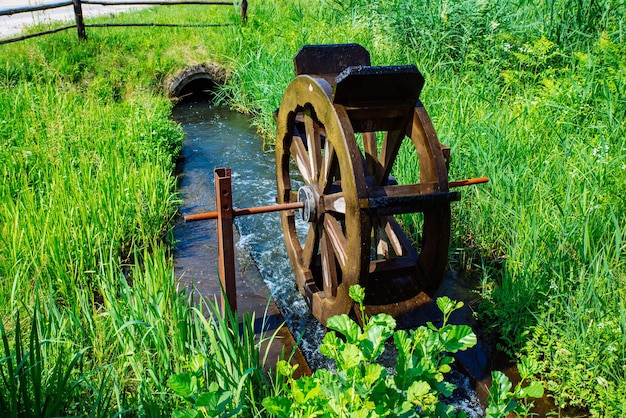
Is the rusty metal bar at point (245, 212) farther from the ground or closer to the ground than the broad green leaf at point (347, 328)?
farther from the ground

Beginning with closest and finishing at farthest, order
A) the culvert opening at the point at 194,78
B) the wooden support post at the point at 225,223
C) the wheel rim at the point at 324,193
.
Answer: the wheel rim at the point at 324,193 → the wooden support post at the point at 225,223 → the culvert opening at the point at 194,78

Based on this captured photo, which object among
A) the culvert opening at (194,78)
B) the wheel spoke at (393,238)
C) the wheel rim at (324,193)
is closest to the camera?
the wheel rim at (324,193)

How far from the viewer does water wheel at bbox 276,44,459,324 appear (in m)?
3.03

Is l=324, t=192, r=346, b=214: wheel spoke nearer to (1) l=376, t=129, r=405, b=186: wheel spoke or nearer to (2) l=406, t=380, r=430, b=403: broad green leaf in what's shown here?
(1) l=376, t=129, r=405, b=186: wheel spoke

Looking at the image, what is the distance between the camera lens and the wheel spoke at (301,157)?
390 cm

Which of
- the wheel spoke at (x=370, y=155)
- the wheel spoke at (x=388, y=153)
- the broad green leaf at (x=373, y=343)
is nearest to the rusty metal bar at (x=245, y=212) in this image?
the wheel spoke at (x=388, y=153)

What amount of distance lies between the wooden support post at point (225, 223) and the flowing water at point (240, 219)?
53 cm

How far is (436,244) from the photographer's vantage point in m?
3.27

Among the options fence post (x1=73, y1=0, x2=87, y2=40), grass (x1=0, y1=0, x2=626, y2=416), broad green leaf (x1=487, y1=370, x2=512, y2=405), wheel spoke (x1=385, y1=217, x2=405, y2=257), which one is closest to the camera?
broad green leaf (x1=487, y1=370, x2=512, y2=405)

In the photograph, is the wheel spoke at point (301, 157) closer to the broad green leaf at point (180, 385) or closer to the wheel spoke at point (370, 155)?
the wheel spoke at point (370, 155)

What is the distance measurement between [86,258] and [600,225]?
333 cm

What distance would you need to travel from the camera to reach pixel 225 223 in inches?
126

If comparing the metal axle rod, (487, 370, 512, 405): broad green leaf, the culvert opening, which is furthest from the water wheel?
the culvert opening

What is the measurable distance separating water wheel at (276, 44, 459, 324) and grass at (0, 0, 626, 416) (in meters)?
0.65
